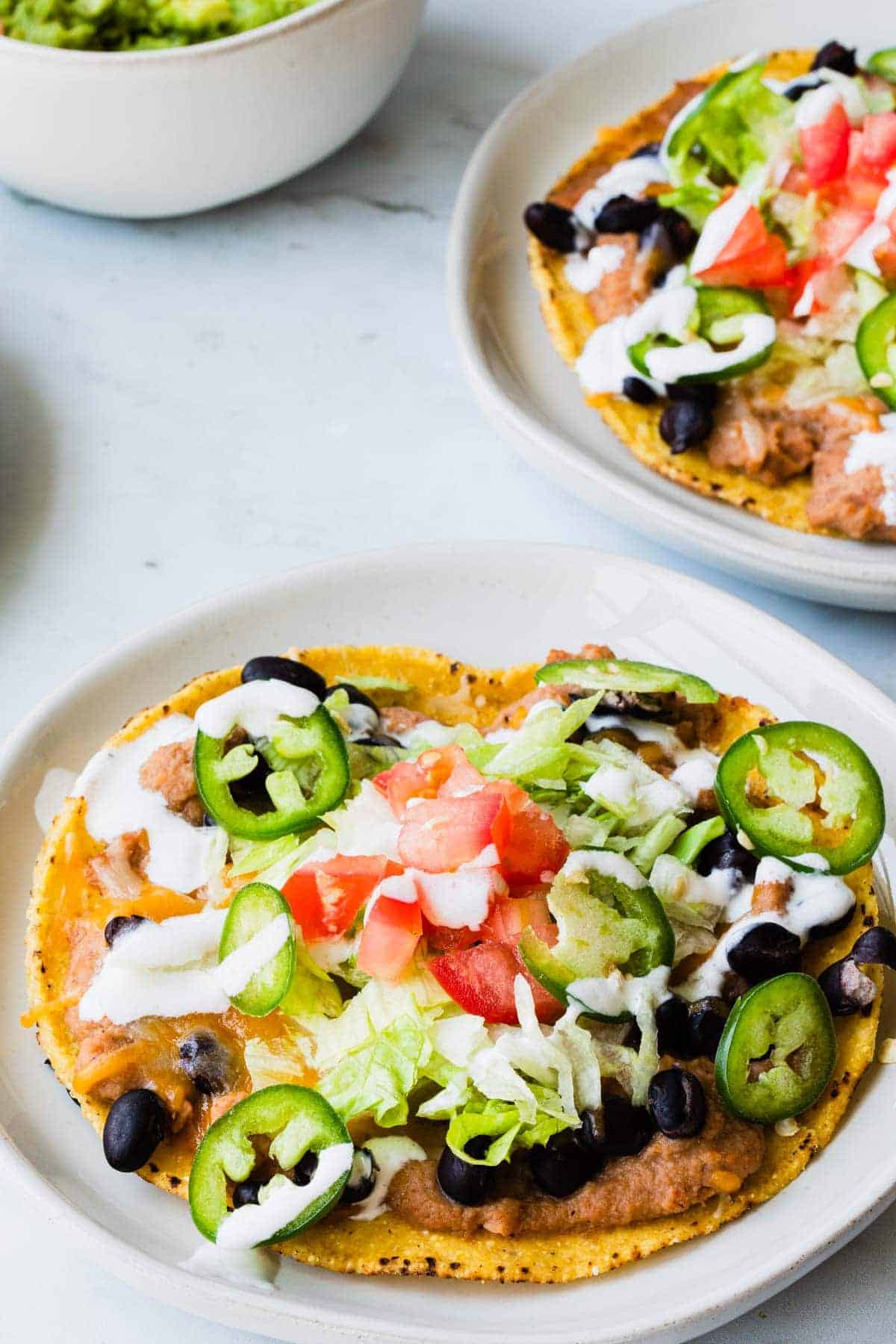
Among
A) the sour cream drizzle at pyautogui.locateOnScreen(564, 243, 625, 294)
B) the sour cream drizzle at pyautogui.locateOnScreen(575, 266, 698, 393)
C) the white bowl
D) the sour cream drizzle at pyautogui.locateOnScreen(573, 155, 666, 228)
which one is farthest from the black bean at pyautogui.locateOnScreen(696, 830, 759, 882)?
the white bowl

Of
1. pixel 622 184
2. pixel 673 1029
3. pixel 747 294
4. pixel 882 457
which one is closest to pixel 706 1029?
pixel 673 1029

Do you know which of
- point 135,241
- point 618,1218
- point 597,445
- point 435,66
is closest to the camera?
point 618,1218

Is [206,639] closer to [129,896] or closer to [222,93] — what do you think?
[129,896]

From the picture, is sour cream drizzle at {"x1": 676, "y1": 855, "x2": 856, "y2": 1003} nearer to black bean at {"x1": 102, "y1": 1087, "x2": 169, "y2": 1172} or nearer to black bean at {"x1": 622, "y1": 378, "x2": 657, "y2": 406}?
black bean at {"x1": 102, "y1": 1087, "x2": 169, "y2": 1172}

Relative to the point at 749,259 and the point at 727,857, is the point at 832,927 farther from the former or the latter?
the point at 749,259

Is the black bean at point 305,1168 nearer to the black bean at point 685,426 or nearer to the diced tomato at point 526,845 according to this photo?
the diced tomato at point 526,845

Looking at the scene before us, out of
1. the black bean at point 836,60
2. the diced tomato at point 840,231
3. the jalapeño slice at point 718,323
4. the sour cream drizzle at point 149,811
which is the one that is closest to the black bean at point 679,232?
the jalapeño slice at point 718,323

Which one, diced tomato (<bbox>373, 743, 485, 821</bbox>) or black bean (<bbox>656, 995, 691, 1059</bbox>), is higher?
diced tomato (<bbox>373, 743, 485, 821</bbox>)

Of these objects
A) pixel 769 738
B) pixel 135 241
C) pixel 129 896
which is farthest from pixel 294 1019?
pixel 135 241
